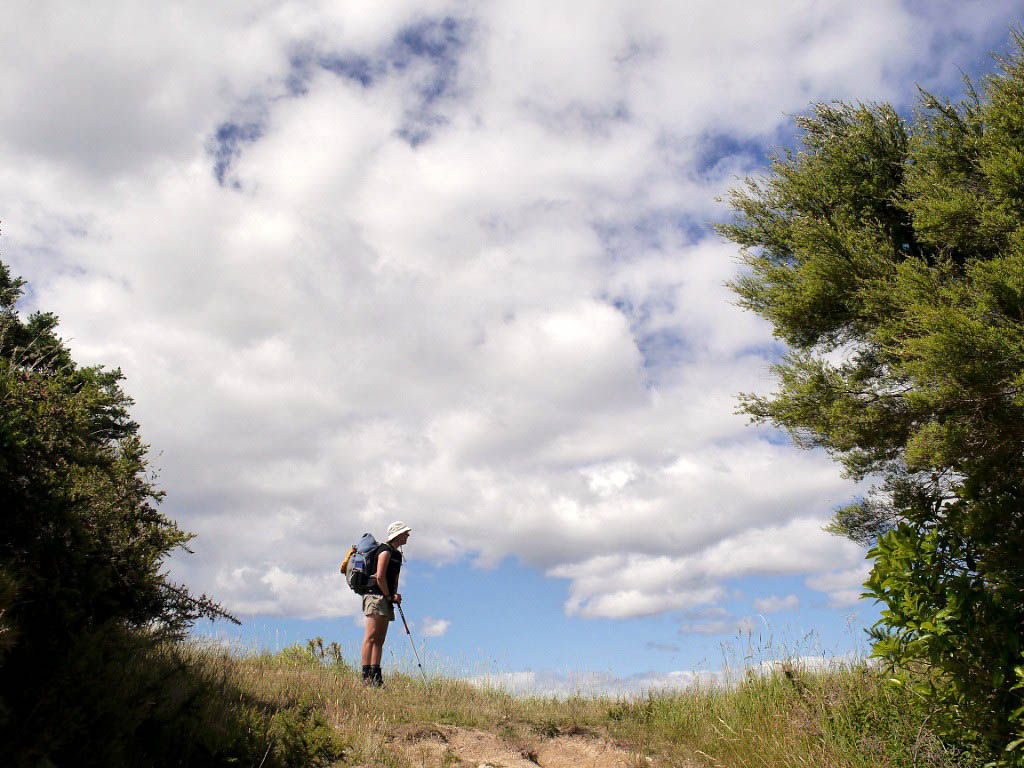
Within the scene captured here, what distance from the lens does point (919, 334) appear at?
37.6ft

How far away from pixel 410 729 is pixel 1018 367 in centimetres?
982

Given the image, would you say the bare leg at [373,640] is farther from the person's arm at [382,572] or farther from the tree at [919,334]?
the tree at [919,334]

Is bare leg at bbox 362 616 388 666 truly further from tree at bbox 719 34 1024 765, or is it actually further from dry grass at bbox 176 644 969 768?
tree at bbox 719 34 1024 765

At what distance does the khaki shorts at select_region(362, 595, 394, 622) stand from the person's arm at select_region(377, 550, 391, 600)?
0.09 metres

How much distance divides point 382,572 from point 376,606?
439mm

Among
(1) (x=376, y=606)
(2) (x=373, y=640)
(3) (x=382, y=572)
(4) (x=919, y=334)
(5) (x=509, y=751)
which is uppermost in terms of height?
(4) (x=919, y=334)

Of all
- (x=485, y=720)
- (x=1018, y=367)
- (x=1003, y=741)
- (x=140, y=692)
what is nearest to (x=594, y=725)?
(x=485, y=720)

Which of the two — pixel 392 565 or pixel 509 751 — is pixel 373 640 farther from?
pixel 509 751

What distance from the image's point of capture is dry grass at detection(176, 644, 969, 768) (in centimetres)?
610

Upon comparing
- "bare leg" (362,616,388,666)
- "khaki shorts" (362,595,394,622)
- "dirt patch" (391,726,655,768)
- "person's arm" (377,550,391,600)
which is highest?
"person's arm" (377,550,391,600)

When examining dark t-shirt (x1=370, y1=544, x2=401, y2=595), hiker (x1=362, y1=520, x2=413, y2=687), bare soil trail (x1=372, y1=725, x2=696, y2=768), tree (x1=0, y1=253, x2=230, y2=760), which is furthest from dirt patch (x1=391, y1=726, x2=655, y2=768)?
tree (x1=0, y1=253, x2=230, y2=760)

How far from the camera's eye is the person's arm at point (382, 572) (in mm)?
8906

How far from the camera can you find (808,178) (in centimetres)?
1495

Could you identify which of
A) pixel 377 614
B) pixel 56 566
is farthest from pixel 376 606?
pixel 56 566
